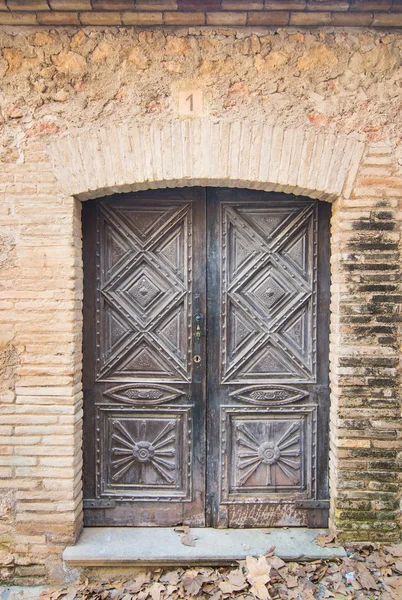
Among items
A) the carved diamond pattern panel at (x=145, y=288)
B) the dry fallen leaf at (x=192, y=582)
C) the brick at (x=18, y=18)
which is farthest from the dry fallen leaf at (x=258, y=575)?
the brick at (x=18, y=18)

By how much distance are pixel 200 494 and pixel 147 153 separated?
252cm

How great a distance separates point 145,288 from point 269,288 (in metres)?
0.93

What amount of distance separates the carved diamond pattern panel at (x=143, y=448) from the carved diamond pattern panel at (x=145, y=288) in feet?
1.00

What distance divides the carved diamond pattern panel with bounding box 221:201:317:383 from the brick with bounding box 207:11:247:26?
1.21 m

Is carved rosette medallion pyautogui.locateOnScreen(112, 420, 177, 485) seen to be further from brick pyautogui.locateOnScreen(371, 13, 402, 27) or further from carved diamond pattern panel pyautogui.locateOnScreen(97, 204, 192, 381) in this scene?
brick pyautogui.locateOnScreen(371, 13, 402, 27)

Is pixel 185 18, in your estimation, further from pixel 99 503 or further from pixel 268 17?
pixel 99 503

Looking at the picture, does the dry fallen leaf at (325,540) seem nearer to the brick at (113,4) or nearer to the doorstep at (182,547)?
the doorstep at (182,547)

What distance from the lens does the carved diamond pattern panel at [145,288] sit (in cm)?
341

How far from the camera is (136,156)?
3.07 metres

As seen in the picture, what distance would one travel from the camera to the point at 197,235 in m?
3.42

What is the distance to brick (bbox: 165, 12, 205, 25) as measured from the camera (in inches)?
118

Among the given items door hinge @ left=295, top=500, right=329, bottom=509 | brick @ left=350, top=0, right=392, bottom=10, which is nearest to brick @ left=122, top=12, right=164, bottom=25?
brick @ left=350, top=0, right=392, bottom=10

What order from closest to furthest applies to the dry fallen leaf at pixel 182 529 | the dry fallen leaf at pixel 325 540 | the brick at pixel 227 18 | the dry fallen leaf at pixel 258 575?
the dry fallen leaf at pixel 258 575, the brick at pixel 227 18, the dry fallen leaf at pixel 325 540, the dry fallen leaf at pixel 182 529

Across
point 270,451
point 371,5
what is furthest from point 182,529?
point 371,5
